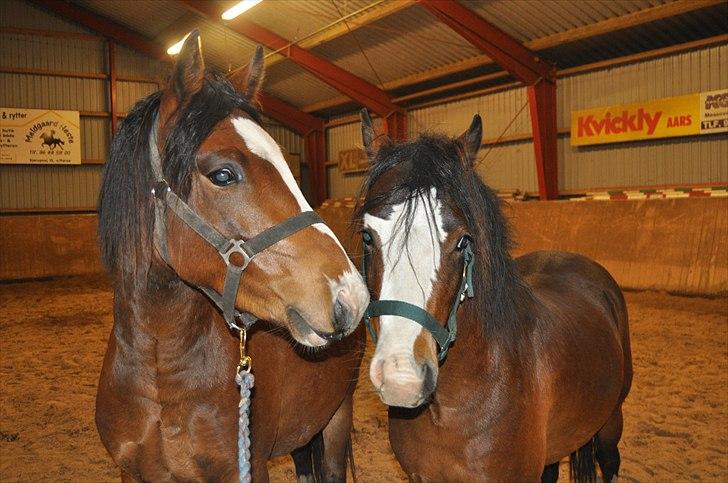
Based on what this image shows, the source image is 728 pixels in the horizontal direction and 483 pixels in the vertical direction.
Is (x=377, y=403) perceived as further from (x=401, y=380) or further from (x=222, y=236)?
(x=222, y=236)

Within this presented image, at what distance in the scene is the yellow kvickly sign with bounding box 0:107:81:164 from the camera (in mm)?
15070

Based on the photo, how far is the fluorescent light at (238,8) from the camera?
1237 centimetres

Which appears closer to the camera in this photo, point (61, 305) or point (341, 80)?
point (61, 305)

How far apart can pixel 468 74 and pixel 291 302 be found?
547 inches

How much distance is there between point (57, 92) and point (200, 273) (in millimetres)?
16879

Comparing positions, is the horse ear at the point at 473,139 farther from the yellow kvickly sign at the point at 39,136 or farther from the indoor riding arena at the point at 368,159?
the yellow kvickly sign at the point at 39,136

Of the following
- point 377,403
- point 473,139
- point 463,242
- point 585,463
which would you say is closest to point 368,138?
point 473,139

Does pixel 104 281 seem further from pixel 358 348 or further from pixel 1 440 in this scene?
pixel 358 348

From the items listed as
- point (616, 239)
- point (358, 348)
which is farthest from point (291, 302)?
point (616, 239)

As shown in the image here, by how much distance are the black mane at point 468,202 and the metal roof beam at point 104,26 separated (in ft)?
51.6

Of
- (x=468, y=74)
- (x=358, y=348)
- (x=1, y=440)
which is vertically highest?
(x=468, y=74)

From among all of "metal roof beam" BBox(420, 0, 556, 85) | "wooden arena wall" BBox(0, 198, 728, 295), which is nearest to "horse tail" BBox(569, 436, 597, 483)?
"wooden arena wall" BBox(0, 198, 728, 295)

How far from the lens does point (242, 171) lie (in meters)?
1.66

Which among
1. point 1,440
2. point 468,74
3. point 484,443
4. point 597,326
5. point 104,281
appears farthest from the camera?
point 468,74
